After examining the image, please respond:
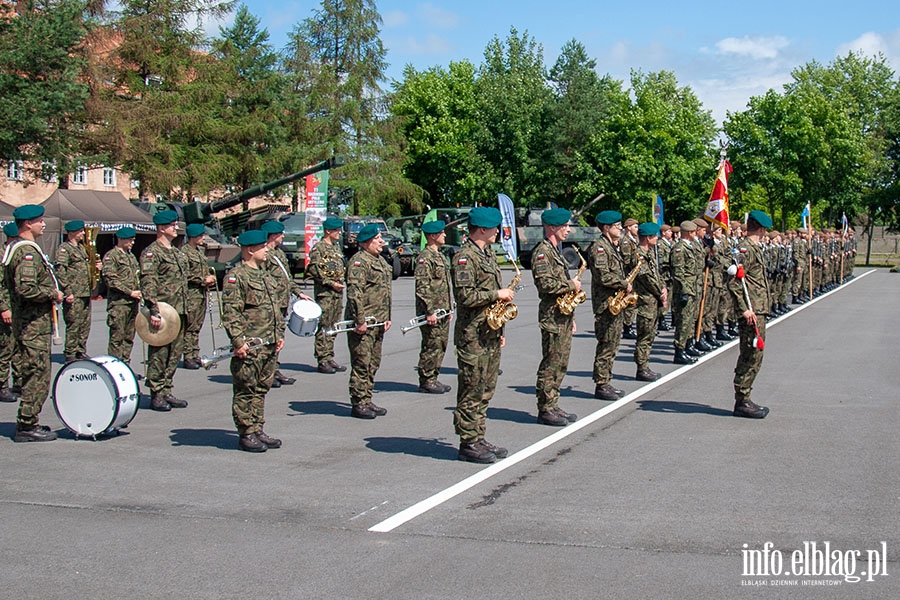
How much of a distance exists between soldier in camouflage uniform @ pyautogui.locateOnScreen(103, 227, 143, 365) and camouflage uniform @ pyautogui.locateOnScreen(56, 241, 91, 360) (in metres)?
1.33

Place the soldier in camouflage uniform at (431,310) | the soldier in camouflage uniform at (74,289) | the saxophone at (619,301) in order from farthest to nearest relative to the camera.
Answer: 1. the soldier in camouflage uniform at (74,289)
2. the soldier in camouflage uniform at (431,310)
3. the saxophone at (619,301)

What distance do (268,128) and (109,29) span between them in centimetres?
748

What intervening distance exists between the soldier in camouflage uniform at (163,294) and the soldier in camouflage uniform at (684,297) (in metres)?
6.87

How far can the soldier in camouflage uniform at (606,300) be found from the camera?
10.6 metres

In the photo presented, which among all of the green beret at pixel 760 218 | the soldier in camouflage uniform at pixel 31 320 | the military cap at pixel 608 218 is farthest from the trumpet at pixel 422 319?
the soldier in camouflage uniform at pixel 31 320

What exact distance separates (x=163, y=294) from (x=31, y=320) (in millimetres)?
2407

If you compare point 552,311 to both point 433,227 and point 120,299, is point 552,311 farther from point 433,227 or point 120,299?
point 120,299

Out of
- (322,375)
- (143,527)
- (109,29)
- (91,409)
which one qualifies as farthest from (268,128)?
(143,527)

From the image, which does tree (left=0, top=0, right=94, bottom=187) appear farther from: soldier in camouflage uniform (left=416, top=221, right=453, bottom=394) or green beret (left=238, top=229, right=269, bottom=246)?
green beret (left=238, top=229, right=269, bottom=246)

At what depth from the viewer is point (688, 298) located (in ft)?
45.0

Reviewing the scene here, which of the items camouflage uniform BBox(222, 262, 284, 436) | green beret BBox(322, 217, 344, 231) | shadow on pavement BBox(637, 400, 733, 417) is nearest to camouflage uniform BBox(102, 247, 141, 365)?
green beret BBox(322, 217, 344, 231)

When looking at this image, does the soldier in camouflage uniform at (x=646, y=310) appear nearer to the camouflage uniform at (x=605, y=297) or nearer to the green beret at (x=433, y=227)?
the camouflage uniform at (x=605, y=297)

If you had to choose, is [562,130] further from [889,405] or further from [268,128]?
[889,405]

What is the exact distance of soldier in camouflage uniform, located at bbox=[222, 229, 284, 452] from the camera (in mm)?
7836
